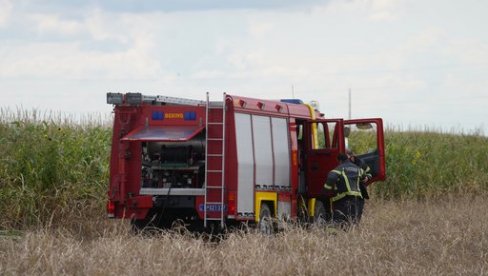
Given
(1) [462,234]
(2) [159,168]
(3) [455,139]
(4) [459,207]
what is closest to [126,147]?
(2) [159,168]

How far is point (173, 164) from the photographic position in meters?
16.7

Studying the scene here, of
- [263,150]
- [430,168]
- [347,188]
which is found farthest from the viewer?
[430,168]

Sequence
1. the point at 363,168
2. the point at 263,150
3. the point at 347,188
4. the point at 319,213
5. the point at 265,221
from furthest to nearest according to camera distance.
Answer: the point at 319,213 < the point at 363,168 < the point at 347,188 < the point at 263,150 < the point at 265,221

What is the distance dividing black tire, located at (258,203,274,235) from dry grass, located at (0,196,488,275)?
205cm

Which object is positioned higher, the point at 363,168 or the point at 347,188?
the point at 363,168

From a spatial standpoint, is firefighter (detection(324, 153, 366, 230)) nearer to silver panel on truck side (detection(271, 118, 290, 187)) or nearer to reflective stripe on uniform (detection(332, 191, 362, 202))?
reflective stripe on uniform (detection(332, 191, 362, 202))

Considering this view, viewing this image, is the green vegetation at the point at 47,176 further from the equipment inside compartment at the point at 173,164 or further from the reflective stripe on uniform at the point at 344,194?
the reflective stripe on uniform at the point at 344,194

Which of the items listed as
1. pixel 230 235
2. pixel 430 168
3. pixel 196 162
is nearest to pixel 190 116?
pixel 196 162

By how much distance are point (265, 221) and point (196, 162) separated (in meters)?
1.57

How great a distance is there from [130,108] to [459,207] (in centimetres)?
985

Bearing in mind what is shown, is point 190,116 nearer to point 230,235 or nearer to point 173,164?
point 173,164

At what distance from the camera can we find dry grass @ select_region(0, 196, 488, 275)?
36.8 feet

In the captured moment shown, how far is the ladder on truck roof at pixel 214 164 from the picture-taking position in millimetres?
16203

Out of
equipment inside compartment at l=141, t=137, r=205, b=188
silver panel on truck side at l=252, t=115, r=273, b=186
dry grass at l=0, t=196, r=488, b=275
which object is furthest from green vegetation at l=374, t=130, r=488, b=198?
dry grass at l=0, t=196, r=488, b=275
